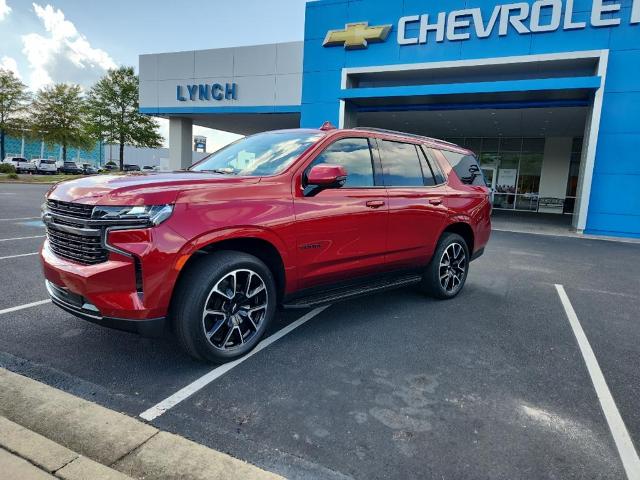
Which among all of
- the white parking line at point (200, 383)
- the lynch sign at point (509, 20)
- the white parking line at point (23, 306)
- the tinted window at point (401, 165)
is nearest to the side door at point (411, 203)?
the tinted window at point (401, 165)

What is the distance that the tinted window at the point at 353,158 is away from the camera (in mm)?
4098

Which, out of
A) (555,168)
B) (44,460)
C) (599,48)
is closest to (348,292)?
(44,460)

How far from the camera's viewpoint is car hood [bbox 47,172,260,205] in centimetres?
293

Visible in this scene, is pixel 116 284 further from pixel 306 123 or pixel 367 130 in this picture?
pixel 306 123

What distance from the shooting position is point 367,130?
452 cm

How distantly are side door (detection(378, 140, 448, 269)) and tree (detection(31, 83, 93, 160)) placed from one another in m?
49.8

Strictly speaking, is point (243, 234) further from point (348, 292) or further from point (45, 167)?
point (45, 167)

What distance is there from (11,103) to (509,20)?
164 ft

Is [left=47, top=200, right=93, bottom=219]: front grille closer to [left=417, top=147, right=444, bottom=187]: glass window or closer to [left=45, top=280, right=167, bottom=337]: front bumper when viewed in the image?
[left=45, top=280, right=167, bottom=337]: front bumper

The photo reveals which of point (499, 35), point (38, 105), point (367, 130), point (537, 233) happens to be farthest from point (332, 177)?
point (38, 105)

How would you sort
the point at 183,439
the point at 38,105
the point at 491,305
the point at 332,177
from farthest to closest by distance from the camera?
the point at 38,105 → the point at 491,305 → the point at 332,177 → the point at 183,439

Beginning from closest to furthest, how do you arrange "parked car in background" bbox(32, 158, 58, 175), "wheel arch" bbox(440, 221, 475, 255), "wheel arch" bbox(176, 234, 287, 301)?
"wheel arch" bbox(176, 234, 287, 301) < "wheel arch" bbox(440, 221, 475, 255) < "parked car in background" bbox(32, 158, 58, 175)

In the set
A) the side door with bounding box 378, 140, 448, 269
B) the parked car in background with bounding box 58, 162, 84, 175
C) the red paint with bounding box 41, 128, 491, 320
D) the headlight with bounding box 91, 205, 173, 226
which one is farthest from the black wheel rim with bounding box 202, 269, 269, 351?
the parked car in background with bounding box 58, 162, 84, 175

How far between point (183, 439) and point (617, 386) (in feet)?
10.4
